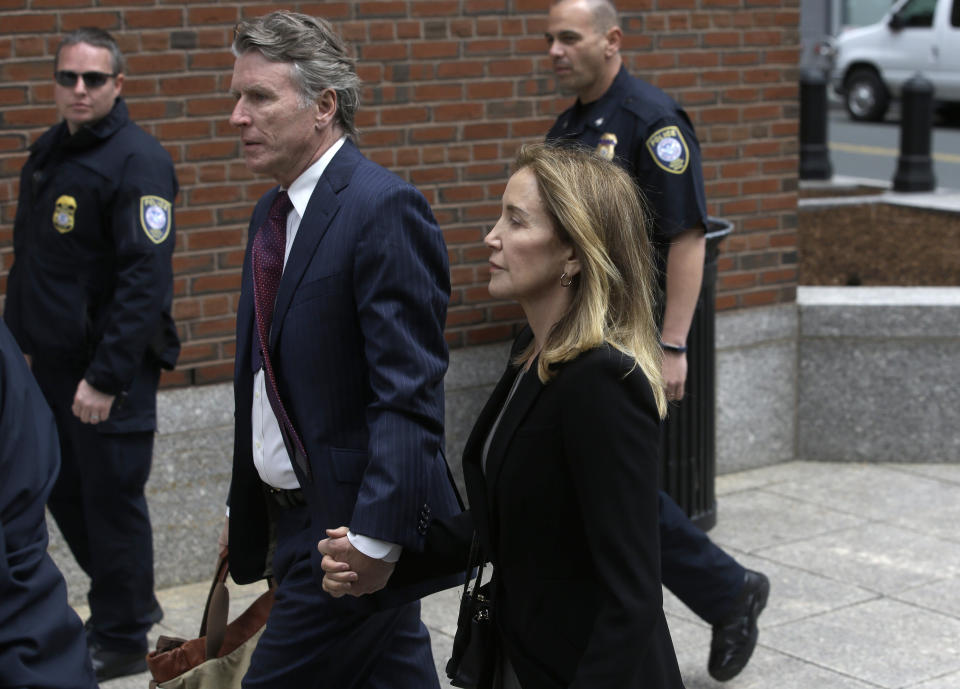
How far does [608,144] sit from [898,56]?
18.8m

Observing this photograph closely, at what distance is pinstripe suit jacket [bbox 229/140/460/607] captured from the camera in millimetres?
3016

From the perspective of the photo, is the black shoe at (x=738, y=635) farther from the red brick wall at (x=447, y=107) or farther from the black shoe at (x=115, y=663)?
the red brick wall at (x=447, y=107)

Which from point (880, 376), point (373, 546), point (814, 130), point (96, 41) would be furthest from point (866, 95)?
point (373, 546)

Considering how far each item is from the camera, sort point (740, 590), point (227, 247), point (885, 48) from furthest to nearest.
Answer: point (885, 48) < point (227, 247) < point (740, 590)

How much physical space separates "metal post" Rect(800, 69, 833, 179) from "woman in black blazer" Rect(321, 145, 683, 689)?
36.9 ft

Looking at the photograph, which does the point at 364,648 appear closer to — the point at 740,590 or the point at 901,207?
the point at 740,590

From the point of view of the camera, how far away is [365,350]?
3086 millimetres

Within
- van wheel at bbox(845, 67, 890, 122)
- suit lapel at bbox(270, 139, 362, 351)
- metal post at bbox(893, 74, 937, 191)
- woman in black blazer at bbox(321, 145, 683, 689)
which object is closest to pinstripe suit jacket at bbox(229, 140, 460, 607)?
suit lapel at bbox(270, 139, 362, 351)

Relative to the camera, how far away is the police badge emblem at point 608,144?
4977mm

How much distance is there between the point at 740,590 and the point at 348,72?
2.21 meters

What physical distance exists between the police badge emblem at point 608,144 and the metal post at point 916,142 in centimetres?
822

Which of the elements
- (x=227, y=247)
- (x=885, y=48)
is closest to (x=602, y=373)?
(x=227, y=247)

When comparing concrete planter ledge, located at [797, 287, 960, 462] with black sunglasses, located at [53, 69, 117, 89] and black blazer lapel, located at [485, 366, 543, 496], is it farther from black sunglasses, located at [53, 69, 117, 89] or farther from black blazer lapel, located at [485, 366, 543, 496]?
black blazer lapel, located at [485, 366, 543, 496]

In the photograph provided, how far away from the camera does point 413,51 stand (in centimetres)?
603
